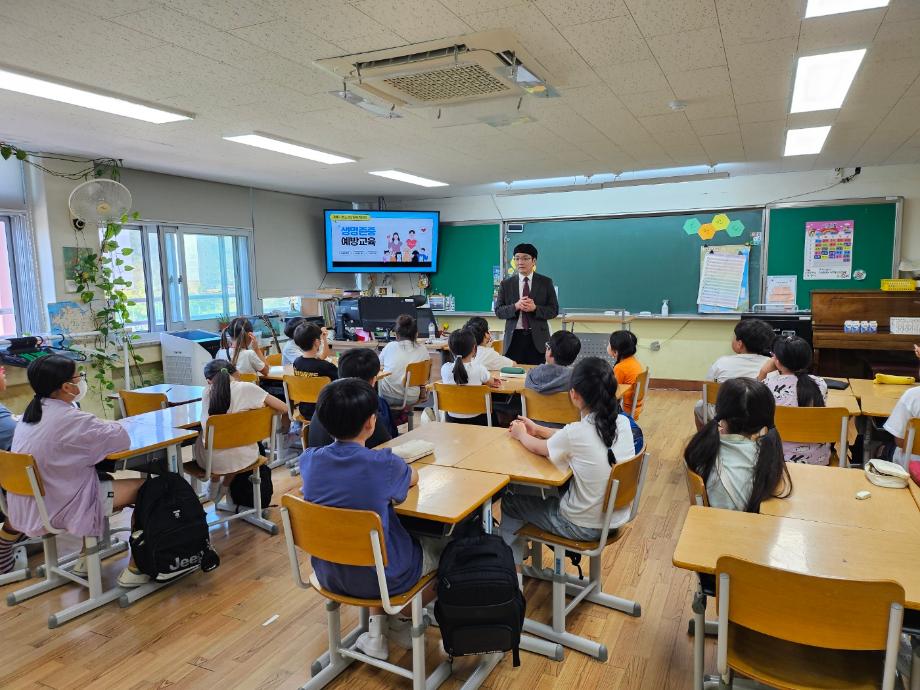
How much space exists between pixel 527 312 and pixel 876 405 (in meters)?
2.48

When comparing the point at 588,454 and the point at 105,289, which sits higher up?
the point at 105,289

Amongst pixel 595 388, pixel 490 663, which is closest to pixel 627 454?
pixel 595 388

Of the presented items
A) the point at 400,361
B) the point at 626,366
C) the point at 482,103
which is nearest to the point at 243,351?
the point at 400,361

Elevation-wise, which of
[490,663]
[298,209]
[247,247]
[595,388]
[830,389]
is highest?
[298,209]

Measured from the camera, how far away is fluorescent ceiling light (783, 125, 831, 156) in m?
4.74

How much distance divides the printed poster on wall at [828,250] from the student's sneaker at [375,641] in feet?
21.4

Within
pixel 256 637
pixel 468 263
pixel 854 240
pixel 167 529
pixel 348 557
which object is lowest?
pixel 256 637

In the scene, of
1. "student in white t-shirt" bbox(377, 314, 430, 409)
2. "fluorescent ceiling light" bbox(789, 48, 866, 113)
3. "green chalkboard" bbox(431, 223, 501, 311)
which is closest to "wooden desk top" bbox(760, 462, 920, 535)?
"fluorescent ceiling light" bbox(789, 48, 866, 113)

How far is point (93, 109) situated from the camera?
12.6 ft

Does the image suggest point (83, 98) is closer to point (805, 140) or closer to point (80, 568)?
point (80, 568)

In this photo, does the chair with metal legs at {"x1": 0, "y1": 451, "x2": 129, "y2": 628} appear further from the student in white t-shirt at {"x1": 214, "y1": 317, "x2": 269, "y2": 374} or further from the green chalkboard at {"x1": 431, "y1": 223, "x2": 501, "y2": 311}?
the green chalkboard at {"x1": 431, "y1": 223, "x2": 501, "y2": 311}

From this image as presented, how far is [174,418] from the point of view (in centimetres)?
342

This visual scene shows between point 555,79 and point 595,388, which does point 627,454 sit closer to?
point 595,388

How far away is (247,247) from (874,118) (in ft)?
21.4
